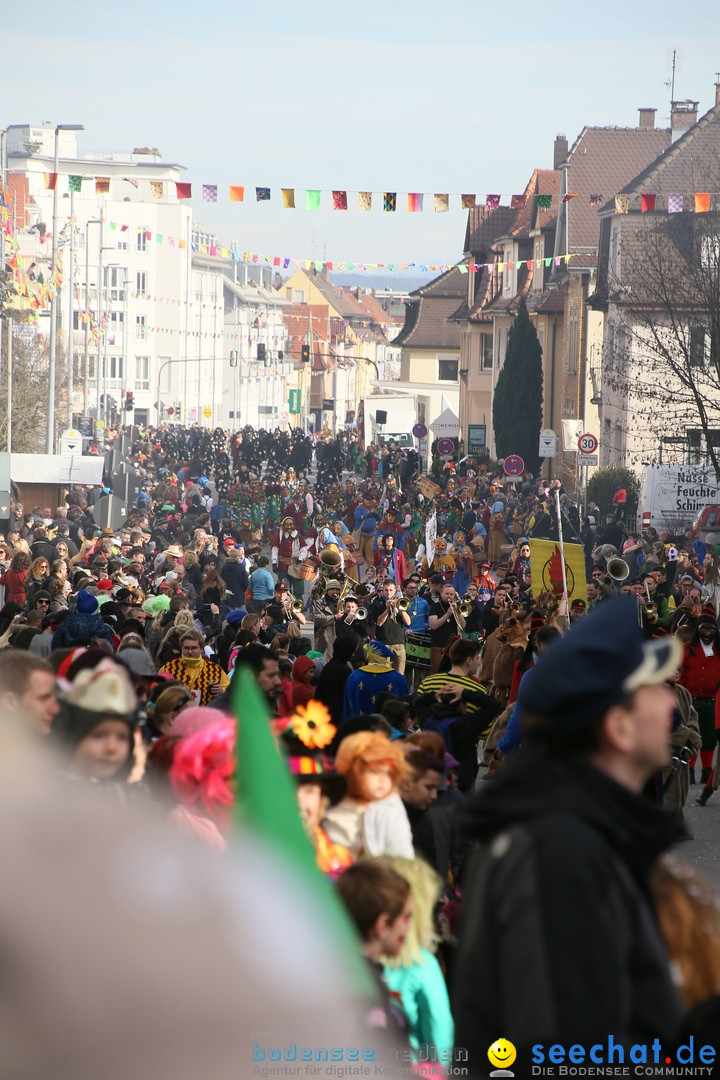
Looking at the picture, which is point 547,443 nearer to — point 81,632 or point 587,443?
point 587,443

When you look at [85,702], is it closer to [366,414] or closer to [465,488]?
[465,488]

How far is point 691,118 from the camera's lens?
50375mm

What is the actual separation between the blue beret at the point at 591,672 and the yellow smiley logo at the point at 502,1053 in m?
0.48

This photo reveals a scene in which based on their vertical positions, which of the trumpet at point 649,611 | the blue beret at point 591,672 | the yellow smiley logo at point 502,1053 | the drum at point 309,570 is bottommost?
the drum at point 309,570

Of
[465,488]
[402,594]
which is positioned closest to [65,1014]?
[402,594]

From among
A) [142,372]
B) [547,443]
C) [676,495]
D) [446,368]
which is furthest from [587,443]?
[142,372]

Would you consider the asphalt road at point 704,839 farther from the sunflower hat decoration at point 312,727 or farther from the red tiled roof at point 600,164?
the red tiled roof at point 600,164

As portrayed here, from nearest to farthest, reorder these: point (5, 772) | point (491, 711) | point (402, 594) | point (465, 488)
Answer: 1. point (5, 772)
2. point (491, 711)
3. point (402, 594)
4. point (465, 488)

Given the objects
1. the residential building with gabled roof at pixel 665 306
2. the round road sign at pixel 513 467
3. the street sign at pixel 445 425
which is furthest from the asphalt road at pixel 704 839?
the street sign at pixel 445 425

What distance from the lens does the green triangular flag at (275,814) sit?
2.50 metres

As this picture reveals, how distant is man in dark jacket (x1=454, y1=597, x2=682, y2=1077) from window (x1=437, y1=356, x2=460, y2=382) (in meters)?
83.1

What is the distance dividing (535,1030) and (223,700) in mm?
6104

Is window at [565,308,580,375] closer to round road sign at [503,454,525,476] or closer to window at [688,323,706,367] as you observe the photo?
round road sign at [503,454,525,476]

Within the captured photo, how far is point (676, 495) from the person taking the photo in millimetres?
29438
